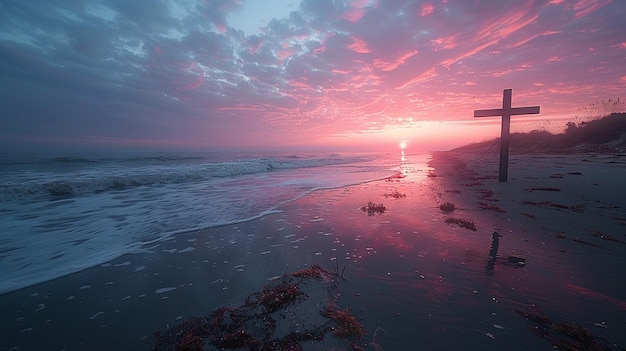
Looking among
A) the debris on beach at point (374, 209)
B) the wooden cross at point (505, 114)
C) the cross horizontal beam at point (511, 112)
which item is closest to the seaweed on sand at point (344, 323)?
the debris on beach at point (374, 209)

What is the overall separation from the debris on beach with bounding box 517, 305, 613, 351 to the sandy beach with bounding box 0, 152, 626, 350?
3.2 inches

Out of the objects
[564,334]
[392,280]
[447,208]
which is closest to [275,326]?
[392,280]

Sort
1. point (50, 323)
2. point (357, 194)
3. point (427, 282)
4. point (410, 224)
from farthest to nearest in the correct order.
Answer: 1. point (357, 194)
2. point (410, 224)
3. point (427, 282)
4. point (50, 323)

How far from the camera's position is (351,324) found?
8.89 ft

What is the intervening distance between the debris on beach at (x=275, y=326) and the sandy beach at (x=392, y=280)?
22 cm

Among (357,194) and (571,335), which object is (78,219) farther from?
(571,335)

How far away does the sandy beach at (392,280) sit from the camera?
2.79 metres

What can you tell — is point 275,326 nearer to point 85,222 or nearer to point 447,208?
point 447,208

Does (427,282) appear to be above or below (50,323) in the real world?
above

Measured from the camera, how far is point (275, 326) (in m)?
2.73

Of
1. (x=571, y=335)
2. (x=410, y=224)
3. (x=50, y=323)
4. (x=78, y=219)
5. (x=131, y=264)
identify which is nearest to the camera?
(x=571, y=335)

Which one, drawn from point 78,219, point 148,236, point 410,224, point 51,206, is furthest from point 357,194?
point 51,206

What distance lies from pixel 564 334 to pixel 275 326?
3.11m

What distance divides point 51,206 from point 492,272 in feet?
57.1
